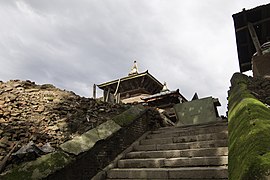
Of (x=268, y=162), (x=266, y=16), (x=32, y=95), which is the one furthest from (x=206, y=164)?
(x=266, y=16)

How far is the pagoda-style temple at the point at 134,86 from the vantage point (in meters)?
20.8

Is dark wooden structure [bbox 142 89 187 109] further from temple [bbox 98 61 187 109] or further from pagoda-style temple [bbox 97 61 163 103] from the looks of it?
pagoda-style temple [bbox 97 61 163 103]

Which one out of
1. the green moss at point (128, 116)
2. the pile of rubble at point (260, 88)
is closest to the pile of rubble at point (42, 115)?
the green moss at point (128, 116)

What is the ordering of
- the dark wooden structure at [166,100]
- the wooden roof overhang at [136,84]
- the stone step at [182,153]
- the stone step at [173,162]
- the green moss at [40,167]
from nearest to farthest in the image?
the green moss at [40,167] → the stone step at [173,162] → the stone step at [182,153] → the dark wooden structure at [166,100] → the wooden roof overhang at [136,84]

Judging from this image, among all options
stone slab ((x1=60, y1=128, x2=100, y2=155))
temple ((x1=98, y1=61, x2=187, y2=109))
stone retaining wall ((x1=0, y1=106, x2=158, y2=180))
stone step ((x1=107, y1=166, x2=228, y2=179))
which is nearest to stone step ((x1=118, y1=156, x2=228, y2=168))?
stone step ((x1=107, y1=166, x2=228, y2=179))

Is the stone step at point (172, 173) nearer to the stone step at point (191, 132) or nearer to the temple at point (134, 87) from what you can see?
the stone step at point (191, 132)

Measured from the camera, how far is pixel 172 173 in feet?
11.8

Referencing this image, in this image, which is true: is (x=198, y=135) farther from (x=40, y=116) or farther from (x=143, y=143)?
(x=40, y=116)

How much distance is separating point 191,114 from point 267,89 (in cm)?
347

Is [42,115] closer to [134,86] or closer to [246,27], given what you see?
[246,27]

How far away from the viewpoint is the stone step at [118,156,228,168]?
3.66 m

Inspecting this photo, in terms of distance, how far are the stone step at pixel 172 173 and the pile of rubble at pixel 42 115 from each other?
154cm

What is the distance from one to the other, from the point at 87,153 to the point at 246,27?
447 inches

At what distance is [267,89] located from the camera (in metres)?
6.48
